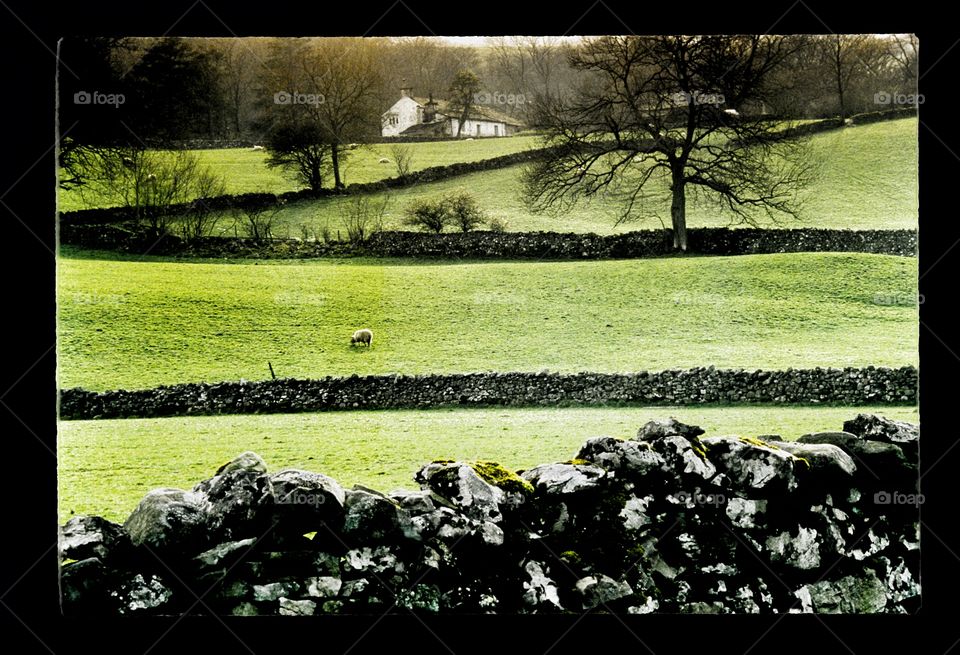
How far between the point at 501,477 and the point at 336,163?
4.27m

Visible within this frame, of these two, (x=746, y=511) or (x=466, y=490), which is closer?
(x=466, y=490)

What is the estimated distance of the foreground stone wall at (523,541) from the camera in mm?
9398

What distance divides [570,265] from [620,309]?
841mm

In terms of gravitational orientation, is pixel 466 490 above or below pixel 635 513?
above

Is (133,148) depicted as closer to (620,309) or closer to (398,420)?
(398,420)

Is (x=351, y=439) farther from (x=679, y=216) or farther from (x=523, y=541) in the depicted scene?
(x=679, y=216)

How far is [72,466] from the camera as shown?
10.2 meters

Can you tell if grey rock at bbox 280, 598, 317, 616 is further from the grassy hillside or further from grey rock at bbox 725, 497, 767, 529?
grey rock at bbox 725, 497, 767, 529

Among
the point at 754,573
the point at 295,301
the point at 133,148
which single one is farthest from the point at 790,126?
the point at 133,148

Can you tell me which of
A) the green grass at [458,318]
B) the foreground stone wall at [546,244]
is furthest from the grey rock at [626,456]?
the foreground stone wall at [546,244]

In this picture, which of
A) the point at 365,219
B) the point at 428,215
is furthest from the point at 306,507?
the point at 428,215

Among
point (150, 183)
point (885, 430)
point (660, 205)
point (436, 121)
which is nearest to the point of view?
point (885, 430)

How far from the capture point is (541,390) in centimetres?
1073

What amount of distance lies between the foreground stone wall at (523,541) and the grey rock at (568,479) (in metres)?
0.02
